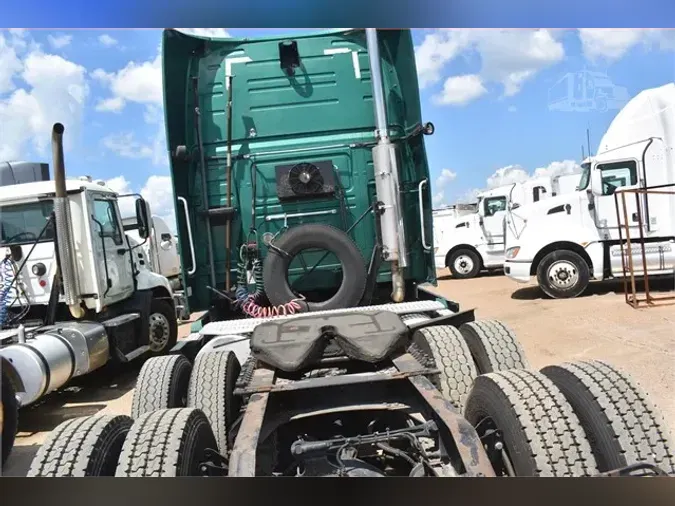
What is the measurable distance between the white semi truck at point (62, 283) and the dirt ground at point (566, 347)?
1.30 feet

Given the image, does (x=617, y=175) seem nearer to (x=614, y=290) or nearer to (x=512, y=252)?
(x=614, y=290)

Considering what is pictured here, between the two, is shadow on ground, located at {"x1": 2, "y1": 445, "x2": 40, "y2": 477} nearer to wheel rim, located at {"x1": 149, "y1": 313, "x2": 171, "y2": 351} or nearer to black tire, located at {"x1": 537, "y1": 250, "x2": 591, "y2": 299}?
wheel rim, located at {"x1": 149, "y1": 313, "x2": 171, "y2": 351}

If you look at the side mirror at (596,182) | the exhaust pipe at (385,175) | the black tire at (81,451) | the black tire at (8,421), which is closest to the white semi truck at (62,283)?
the black tire at (8,421)

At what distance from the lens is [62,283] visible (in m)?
6.38

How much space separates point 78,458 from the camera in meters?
2.21

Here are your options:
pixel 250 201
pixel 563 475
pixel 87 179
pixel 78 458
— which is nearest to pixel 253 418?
pixel 78 458

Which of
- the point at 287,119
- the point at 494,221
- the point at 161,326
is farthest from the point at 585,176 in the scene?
the point at 161,326

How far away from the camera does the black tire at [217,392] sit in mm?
3354

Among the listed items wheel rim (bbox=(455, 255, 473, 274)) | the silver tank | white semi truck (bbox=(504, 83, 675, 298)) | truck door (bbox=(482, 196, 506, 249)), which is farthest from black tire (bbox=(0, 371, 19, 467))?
wheel rim (bbox=(455, 255, 473, 274))

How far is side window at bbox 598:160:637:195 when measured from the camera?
400 inches

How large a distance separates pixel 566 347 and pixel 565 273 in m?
3.73

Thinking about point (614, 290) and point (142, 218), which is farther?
point (614, 290)

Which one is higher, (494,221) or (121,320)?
(494,221)

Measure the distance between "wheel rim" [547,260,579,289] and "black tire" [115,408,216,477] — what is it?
893cm
